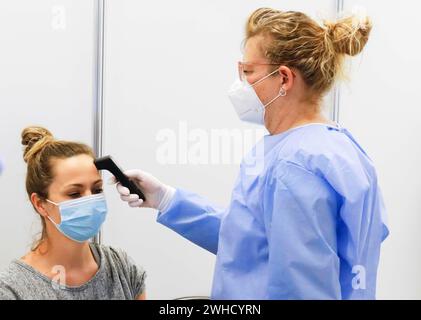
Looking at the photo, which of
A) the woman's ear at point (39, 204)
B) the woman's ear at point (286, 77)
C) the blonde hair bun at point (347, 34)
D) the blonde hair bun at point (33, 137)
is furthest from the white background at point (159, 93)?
the woman's ear at point (286, 77)

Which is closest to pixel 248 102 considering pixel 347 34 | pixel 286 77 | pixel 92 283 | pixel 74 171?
pixel 286 77

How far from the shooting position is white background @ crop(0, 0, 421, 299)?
1.69 m

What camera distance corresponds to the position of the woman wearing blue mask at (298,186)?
97 cm

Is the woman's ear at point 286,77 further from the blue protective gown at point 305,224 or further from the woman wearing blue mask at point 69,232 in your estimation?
the woman wearing blue mask at point 69,232

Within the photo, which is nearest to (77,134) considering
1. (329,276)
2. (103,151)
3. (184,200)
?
(103,151)

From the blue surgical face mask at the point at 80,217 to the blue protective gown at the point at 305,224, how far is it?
0.35m

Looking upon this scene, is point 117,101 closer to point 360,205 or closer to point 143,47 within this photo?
point 143,47

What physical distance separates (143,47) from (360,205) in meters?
1.07

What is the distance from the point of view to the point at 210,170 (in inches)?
73.4

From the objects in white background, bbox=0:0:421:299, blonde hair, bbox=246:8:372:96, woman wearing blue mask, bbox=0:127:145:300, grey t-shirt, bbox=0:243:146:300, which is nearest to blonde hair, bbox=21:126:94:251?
woman wearing blue mask, bbox=0:127:145:300

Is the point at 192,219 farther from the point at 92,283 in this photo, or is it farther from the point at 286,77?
the point at 286,77

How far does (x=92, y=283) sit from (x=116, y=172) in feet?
0.98

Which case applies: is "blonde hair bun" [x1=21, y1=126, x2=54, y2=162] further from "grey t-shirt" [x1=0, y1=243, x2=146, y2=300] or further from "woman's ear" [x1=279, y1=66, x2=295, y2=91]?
"woman's ear" [x1=279, y1=66, x2=295, y2=91]

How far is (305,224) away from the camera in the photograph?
95 centimetres
